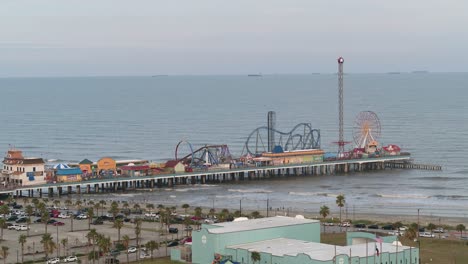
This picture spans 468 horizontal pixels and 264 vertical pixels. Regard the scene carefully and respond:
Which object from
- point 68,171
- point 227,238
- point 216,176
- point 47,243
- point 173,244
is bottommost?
point 173,244

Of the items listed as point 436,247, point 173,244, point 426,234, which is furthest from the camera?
point 426,234

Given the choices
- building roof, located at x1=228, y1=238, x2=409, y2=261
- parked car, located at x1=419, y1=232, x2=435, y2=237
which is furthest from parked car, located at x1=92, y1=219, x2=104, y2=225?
parked car, located at x1=419, y1=232, x2=435, y2=237

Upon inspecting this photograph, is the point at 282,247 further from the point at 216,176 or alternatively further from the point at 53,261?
the point at 216,176

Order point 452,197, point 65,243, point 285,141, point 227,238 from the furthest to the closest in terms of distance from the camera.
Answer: point 285,141, point 452,197, point 65,243, point 227,238

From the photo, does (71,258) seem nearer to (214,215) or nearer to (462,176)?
(214,215)

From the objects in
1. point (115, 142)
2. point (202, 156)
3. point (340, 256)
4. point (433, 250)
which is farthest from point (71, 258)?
point (115, 142)

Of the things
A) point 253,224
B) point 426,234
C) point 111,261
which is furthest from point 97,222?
point 426,234

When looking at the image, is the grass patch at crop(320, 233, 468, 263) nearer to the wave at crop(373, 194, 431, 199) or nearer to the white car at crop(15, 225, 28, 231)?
the white car at crop(15, 225, 28, 231)
